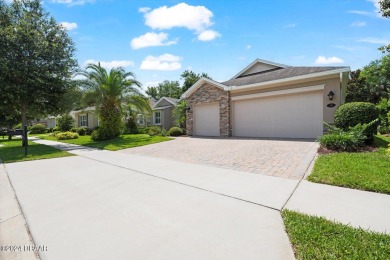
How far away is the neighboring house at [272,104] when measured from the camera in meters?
11.4

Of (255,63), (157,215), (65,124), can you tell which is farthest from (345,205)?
(65,124)

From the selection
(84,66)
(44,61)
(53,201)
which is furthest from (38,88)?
(53,201)

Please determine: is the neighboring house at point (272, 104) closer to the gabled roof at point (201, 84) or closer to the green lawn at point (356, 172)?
the gabled roof at point (201, 84)

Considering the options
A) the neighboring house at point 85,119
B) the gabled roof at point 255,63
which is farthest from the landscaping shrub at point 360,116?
the neighboring house at point 85,119

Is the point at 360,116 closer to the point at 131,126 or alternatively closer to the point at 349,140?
the point at 349,140

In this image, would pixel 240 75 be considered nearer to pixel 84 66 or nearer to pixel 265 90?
pixel 265 90

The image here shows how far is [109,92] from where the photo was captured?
52.9 ft

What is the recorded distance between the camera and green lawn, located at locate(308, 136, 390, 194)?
4301 mm

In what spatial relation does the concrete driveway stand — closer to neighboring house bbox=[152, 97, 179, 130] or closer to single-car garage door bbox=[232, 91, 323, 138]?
single-car garage door bbox=[232, 91, 323, 138]

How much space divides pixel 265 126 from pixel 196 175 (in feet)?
29.7

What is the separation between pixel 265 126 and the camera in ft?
44.3

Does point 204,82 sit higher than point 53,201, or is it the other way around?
point 204,82

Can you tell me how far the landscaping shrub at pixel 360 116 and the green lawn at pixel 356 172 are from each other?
2109 millimetres

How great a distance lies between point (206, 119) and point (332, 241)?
1405cm
